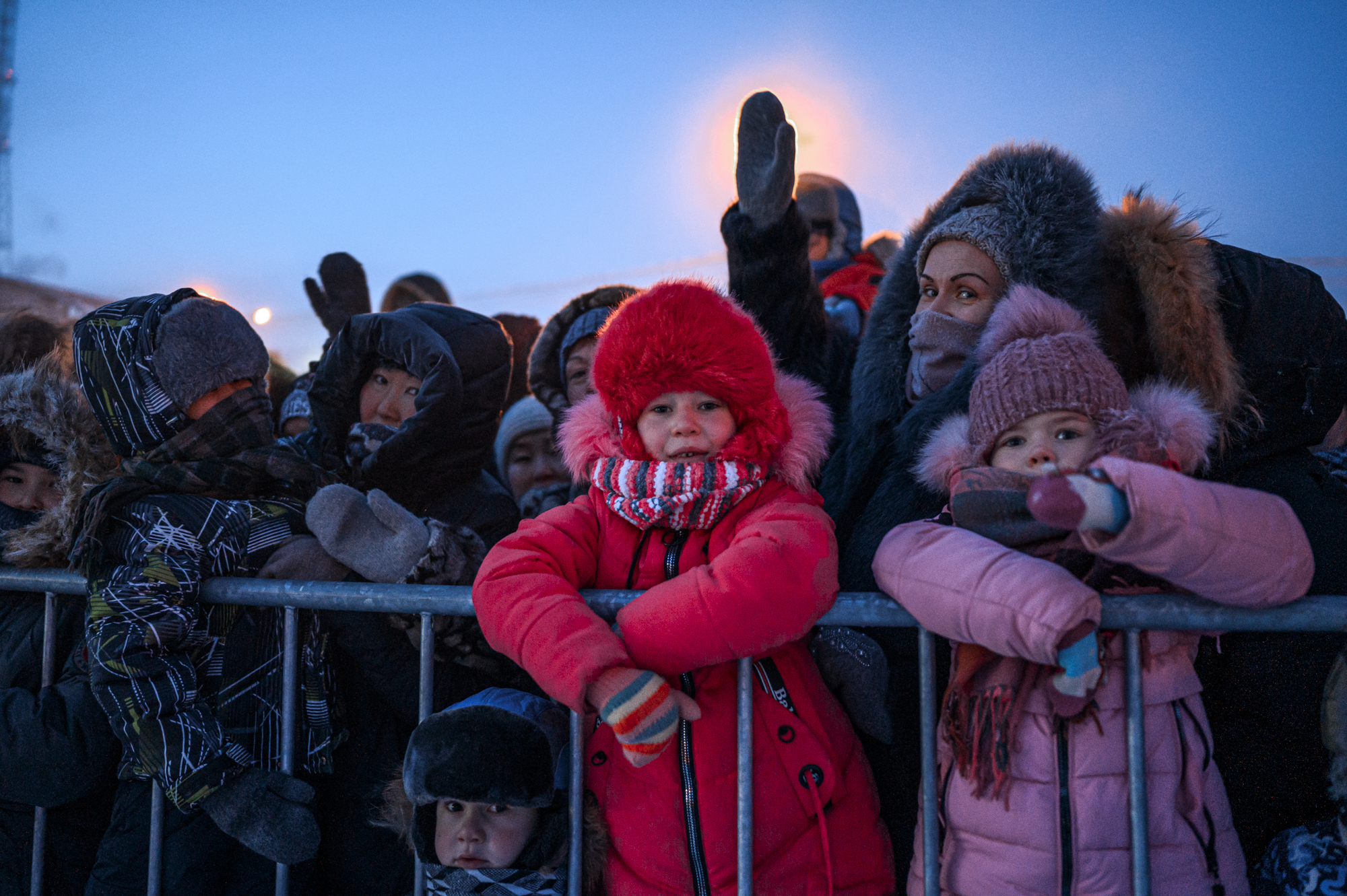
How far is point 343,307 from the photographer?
5277 millimetres

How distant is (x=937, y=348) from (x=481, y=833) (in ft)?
6.20

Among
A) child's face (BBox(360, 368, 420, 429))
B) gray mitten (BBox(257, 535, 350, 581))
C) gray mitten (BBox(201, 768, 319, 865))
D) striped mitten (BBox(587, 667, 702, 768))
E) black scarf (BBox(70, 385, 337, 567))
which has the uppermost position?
child's face (BBox(360, 368, 420, 429))

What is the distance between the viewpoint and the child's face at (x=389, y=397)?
327 cm

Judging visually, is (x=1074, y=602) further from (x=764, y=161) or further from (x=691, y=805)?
(x=764, y=161)

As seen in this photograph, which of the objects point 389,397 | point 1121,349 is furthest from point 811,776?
point 389,397

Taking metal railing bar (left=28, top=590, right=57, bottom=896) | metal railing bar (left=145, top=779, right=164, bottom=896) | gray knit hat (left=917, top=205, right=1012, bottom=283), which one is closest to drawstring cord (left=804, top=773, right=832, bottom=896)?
gray knit hat (left=917, top=205, right=1012, bottom=283)

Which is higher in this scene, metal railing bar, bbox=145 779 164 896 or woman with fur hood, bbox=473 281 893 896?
woman with fur hood, bbox=473 281 893 896

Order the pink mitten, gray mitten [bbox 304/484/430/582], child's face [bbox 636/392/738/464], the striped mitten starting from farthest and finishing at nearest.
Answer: gray mitten [bbox 304/484/430/582] → child's face [bbox 636/392/738/464] → the striped mitten → the pink mitten

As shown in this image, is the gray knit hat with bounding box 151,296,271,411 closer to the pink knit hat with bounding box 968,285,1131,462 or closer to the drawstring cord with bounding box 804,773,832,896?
the drawstring cord with bounding box 804,773,832,896

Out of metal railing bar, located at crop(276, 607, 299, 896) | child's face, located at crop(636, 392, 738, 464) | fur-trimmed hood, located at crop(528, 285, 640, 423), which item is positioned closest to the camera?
child's face, located at crop(636, 392, 738, 464)

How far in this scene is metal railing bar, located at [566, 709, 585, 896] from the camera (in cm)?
193

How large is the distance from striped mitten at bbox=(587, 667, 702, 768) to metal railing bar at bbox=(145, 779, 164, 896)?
4.79ft

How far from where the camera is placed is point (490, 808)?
195 cm

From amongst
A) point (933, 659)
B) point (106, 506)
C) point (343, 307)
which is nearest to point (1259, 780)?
point (933, 659)
